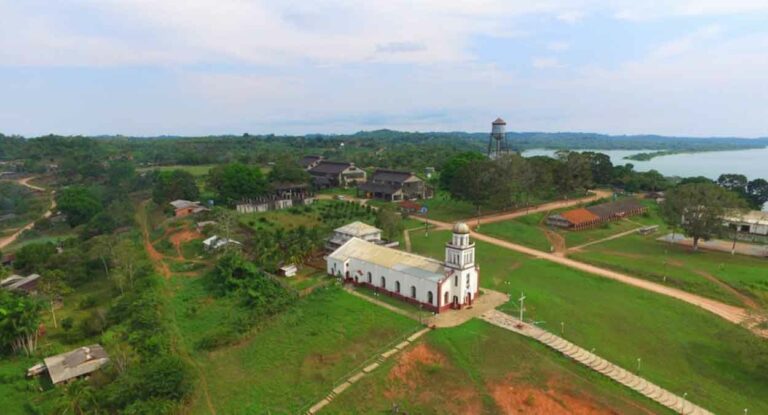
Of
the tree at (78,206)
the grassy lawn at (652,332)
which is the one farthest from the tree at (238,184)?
the grassy lawn at (652,332)

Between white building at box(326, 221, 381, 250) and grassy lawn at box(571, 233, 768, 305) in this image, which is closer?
grassy lawn at box(571, 233, 768, 305)

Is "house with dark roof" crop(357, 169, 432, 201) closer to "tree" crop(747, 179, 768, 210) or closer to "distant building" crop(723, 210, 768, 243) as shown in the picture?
"distant building" crop(723, 210, 768, 243)

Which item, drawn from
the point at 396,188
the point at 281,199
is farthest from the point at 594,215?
the point at 281,199

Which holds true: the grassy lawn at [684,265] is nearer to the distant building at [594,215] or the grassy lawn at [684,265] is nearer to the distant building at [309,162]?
the distant building at [594,215]

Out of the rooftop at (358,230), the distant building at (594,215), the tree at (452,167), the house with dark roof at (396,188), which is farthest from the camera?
the house with dark roof at (396,188)

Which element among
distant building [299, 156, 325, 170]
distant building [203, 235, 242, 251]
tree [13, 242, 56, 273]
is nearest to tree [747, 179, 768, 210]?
distant building [203, 235, 242, 251]
